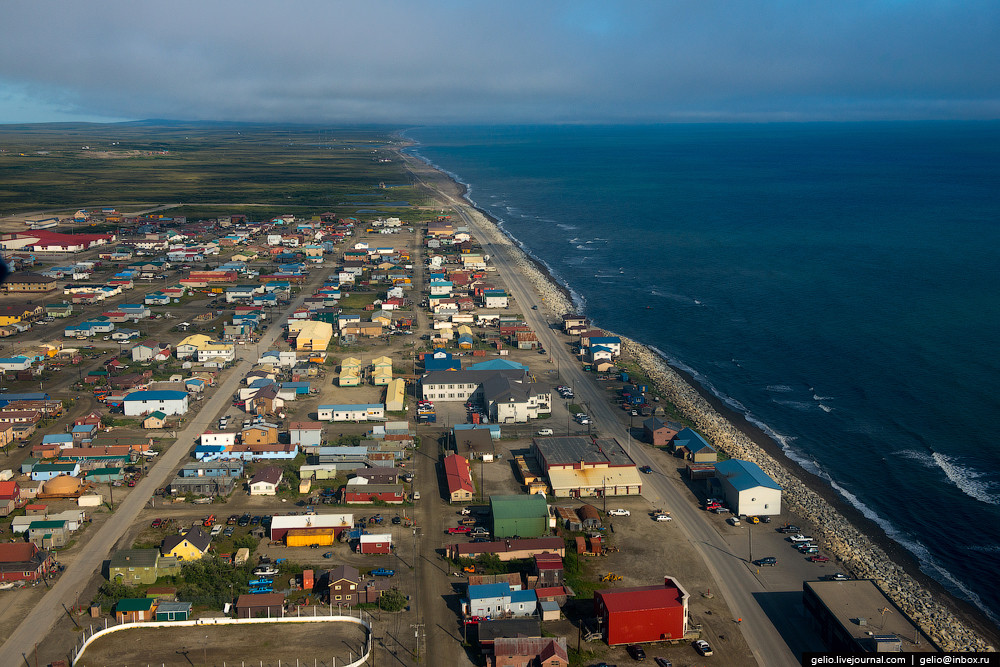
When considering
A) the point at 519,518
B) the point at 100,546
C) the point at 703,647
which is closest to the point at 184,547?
the point at 100,546

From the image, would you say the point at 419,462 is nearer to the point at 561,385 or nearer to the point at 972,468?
the point at 561,385

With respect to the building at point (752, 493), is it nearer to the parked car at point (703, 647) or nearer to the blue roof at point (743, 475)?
the blue roof at point (743, 475)

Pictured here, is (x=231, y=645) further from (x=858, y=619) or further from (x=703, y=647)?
(x=858, y=619)

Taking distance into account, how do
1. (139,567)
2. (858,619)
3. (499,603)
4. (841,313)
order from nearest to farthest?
(858,619) → (499,603) → (139,567) → (841,313)

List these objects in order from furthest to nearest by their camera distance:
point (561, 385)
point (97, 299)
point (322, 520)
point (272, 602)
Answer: point (97, 299)
point (561, 385)
point (322, 520)
point (272, 602)

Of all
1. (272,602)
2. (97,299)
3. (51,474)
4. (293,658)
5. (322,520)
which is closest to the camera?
(293,658)

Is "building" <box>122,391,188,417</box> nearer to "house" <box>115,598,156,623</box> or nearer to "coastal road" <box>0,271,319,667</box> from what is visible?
"coastal road" <box>0,271,319,667</box>

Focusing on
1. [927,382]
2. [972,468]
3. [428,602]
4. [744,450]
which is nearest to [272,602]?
[428,602]
